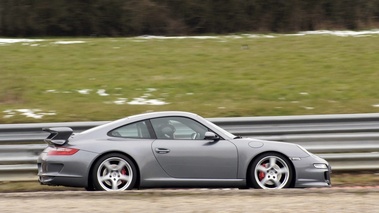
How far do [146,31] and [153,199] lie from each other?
12.9m

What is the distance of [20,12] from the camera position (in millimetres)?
20125

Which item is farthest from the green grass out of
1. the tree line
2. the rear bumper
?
the rear bumper

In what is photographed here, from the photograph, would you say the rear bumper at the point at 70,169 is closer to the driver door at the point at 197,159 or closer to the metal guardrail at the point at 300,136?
the driver door at the point at 197,159

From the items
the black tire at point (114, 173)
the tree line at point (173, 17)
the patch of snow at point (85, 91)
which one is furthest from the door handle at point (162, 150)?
A: the tree line at point (173, 17)

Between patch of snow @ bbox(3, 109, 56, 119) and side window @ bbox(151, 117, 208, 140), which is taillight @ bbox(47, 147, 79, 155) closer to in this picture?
side window @ bbox(151, 117, 208, 140)

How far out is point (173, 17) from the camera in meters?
20.8

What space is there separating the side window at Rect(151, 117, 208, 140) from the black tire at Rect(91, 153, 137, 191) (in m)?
0.60

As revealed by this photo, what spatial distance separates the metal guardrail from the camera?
1106cm

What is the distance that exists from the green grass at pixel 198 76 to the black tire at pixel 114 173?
3.66m

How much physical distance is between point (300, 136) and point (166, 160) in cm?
261

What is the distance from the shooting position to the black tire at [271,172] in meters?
9.68

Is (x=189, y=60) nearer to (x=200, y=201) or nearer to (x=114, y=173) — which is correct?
(x=114, y=173)

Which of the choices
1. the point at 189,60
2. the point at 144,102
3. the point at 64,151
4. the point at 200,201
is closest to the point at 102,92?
the point at 144,102

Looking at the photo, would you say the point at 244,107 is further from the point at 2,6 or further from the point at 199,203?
the point at 2,6
